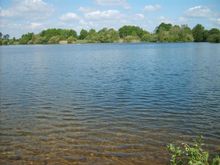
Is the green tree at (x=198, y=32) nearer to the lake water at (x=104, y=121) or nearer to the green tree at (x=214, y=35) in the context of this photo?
Answer: the green tree at (x=214, y=35)

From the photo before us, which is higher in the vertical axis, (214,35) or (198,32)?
(198,32)

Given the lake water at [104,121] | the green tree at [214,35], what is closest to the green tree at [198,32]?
the green tree at [214,35]

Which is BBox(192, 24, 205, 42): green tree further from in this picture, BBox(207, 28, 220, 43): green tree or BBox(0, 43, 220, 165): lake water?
BBox(0, 43, 220, 165): lake water

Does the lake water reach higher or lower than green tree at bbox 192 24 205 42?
lower

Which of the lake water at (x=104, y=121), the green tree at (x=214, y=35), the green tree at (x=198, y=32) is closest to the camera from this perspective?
the lake water at (x=104, y=121)

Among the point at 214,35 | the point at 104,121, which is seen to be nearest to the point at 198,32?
the point at 214,35

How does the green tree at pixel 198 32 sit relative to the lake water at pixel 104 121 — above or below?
above

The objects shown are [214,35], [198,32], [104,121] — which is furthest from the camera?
[198,32]

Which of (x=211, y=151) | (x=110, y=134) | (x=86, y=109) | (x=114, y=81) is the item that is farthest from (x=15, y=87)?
(x=211, y=151)

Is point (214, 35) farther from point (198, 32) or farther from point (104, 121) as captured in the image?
point (104, 121)

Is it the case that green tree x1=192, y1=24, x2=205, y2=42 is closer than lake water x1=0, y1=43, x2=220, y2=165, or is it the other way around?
lake water x1=0, y1=43, x2=220, y2=165

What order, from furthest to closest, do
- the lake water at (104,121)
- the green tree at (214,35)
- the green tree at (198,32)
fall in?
1. the green tree at (198,32)
2. the green tree at (214,35)
3. the lake water at (104,121)

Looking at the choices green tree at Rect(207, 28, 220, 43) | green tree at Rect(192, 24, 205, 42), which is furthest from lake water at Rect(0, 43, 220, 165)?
green tree at Rect(192, 24, 205, 42)

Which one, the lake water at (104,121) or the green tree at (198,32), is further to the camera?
the green tree at (198,32)
